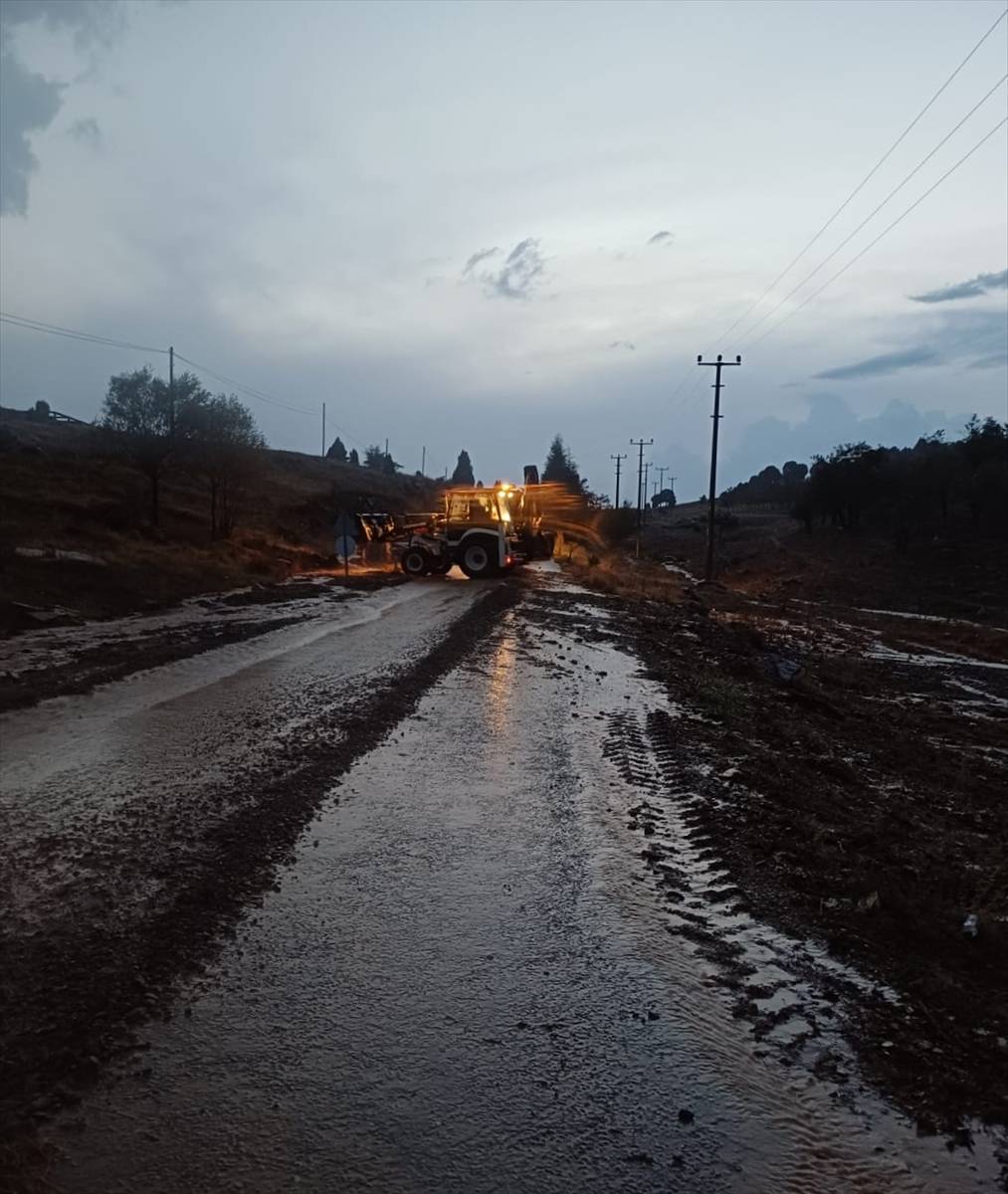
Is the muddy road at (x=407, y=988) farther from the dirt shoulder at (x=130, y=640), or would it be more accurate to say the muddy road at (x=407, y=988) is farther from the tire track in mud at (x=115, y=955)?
the dirt shoulder at (x=130, y=640)

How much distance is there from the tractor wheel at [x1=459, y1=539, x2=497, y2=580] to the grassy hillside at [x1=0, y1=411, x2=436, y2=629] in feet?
22.9

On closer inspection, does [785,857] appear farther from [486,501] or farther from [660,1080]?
Answer: [486,501]

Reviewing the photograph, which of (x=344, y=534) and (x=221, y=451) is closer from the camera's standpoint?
(x=344, y=534)

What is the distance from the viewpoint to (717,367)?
52938 millimetres

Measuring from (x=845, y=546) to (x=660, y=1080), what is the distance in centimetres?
7172

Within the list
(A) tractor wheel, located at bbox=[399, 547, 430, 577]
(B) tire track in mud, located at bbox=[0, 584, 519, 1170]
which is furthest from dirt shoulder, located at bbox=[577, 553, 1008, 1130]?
(A) tractor wheel, located at bbox=[399, 547, 430, 577]

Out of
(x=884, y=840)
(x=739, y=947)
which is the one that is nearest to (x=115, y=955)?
(x=739, y=947)

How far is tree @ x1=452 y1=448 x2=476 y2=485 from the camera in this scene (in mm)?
149000

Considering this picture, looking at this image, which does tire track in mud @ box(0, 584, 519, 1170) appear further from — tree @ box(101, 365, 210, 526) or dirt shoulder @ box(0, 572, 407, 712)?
tree @ box(101, 365, 210, 526)

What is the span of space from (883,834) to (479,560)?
27650 mm

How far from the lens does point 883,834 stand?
23.8 feet

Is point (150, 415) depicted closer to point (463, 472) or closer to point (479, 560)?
point (479, 560)

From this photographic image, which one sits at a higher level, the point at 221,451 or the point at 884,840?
the point at 221,451

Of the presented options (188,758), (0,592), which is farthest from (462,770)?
(0,592)
